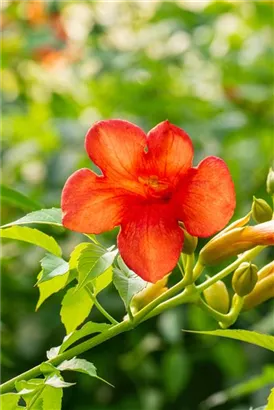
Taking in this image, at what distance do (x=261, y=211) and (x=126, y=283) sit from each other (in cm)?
29

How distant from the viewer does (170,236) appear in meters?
1.45

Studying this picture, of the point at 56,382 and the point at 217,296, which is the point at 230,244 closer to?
the point at 217,296

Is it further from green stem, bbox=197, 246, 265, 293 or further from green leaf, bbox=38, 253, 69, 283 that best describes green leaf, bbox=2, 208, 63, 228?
green stem, bbox=197, 246, 265, 293

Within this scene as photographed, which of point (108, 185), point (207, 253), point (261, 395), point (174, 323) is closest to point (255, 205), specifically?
point (207, 253)

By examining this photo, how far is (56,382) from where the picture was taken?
52.6 inches

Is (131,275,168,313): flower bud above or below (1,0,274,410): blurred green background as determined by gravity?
above

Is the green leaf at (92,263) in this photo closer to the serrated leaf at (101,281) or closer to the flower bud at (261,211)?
the serrated leaf at (101,281)

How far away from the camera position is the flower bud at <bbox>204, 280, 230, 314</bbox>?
1.60 metres

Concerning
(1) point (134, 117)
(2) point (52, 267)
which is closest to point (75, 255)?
(2) point (52, 267)

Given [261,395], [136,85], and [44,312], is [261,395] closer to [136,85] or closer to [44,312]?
[44,312]

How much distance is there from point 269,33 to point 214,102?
2.06ft

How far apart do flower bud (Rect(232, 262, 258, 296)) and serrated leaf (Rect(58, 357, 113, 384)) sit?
301mm

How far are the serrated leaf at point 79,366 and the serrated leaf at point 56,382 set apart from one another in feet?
0.10

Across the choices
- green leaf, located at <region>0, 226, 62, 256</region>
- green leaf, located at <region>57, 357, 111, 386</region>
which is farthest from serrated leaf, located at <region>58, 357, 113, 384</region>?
green leaf, located at <region>0, 226, 62, 256</region>
